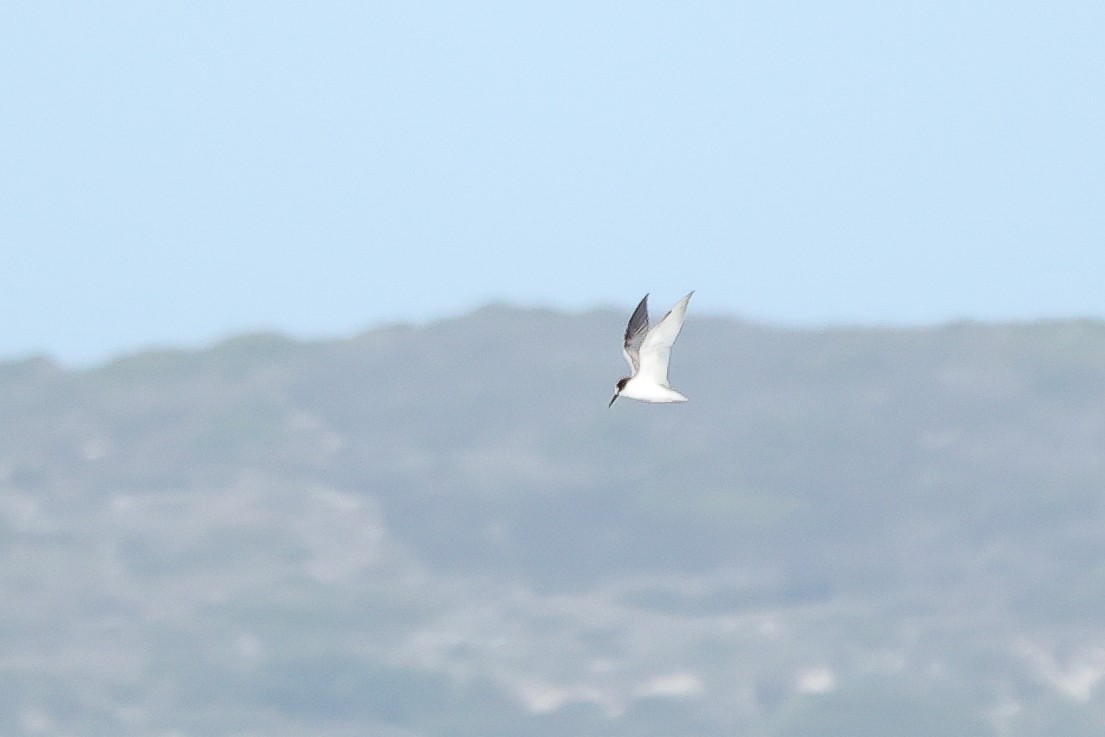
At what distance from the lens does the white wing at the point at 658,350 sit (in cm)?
4203

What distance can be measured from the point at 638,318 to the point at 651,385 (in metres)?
1.51

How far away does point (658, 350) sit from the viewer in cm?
4266

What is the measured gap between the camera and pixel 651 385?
140ft

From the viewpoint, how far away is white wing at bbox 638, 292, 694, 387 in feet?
138

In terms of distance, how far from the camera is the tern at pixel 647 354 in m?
42.1

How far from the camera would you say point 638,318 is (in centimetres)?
4291

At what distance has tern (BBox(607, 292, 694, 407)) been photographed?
42125 mm

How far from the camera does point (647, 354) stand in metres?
42.8

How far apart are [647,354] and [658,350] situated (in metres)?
0.27
